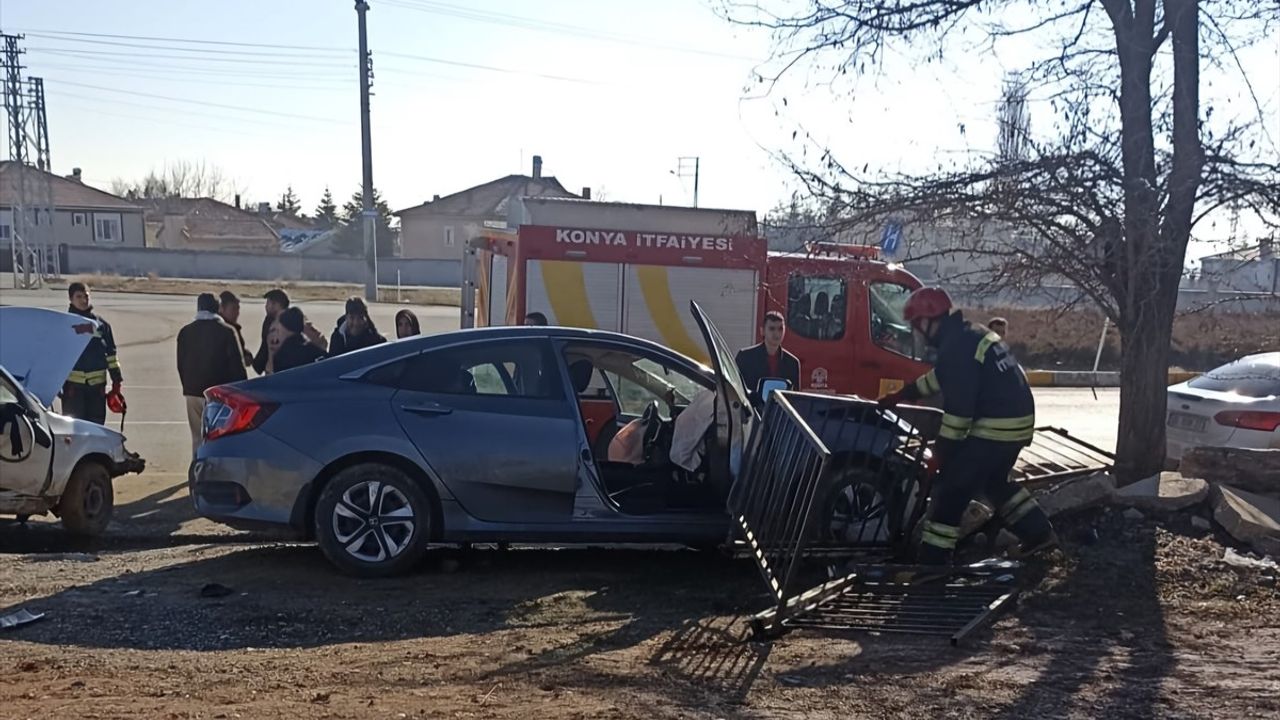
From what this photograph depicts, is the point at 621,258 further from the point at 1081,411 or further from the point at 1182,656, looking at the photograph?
the point at 1081,411

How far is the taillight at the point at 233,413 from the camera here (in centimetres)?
661

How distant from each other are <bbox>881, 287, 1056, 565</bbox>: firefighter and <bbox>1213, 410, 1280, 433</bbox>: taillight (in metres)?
4.47

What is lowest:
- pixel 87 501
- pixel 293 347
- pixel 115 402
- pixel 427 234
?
pixel 87 501

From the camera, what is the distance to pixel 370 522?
6.54 metres

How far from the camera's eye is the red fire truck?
11367mm

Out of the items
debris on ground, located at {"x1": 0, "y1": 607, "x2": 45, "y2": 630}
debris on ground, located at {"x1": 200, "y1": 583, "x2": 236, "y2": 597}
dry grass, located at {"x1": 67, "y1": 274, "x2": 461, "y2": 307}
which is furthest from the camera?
dry grass, located at {"x1": 67, "y1": 274, "x2": 461, "y2": 307}

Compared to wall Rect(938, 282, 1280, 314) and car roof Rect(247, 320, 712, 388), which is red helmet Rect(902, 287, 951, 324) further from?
car roof Rect(247, 320, 712, 388)

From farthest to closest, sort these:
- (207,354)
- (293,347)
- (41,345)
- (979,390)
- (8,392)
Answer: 1. (207,354)
2. (293,347)
3. (41,345)
4. (8,392)
5. (979,390)

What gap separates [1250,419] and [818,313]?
3.93 meters

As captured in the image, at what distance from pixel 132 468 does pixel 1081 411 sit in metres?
14.2

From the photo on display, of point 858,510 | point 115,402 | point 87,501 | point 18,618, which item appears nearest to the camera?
point 18,618

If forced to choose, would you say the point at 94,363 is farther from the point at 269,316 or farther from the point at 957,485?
the point at 957,485

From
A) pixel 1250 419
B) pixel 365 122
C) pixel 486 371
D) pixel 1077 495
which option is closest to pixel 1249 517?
pixel 1077 495

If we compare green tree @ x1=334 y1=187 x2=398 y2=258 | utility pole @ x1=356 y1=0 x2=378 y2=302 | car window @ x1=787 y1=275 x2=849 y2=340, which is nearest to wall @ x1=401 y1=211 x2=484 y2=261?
green tree @ x1=334 y1=187 x2=398 y2=258
